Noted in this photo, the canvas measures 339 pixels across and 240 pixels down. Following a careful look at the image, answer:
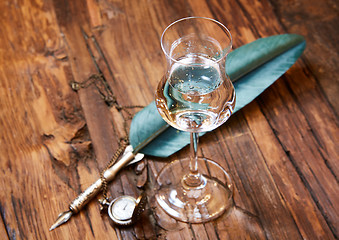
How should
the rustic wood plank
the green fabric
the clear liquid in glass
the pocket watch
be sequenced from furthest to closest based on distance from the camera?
the rustic wood plank → the green fabric → the pocket watch → the clear liquid in glass

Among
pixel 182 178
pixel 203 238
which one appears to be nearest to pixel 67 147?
pixel 182 178

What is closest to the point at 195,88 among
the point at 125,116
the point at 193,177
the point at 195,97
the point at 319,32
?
the point at 195,97

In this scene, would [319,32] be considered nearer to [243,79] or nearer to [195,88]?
[243,79]

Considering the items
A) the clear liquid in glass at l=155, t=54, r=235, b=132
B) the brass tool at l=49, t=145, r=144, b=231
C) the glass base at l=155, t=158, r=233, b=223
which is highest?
the clear liquid in glass at l=155, t=54, r=235, b=132

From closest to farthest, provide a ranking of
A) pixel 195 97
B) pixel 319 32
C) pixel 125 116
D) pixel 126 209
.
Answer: pixel 195 97
pixel 126 209
pixel 125 116
pixel 319 32

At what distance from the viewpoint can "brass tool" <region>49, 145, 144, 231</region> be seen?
3.74 feet

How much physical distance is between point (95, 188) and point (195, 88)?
0.42 m

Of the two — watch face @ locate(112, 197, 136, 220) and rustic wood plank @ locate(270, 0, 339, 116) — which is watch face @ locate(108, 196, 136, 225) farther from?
rustic wood plank @ locate(270, 0, 339, 116)

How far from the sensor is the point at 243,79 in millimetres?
1388

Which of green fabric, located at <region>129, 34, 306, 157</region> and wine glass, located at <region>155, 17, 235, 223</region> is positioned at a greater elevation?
wine glass, located at <region>155, 17, 235, 223</region>

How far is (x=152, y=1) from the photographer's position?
5.51 feet

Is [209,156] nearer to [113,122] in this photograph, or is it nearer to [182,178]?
[182,178]

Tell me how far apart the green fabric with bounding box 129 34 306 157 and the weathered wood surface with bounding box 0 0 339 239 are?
5 centimetres

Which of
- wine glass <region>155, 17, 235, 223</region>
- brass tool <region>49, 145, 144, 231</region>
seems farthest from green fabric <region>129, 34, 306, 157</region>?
wine glass <region>155, 17, 235, 223</region>
